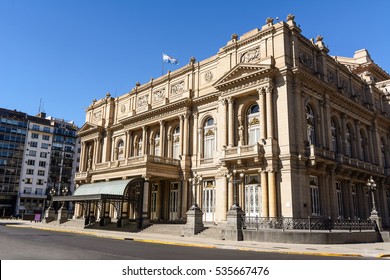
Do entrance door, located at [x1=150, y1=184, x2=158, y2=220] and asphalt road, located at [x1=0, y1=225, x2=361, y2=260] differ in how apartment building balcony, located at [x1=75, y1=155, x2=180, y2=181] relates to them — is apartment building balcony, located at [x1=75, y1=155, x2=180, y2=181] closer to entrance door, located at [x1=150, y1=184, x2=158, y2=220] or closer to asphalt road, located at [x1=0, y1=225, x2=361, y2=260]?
entrance door, located at [x1=150, y1=184, x2=158, y2=220]

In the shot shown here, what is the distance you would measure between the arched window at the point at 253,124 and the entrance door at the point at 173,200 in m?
11.1

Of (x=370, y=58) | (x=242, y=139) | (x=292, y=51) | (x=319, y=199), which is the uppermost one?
(x=370, y=58)

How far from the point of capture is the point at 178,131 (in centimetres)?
4122

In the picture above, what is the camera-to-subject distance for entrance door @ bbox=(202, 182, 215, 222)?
34875 mm

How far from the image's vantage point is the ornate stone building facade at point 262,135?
2988 cm

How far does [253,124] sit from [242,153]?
3.78 metres

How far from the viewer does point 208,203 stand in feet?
117

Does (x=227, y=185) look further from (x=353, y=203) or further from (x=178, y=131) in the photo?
(x=353, y=203)

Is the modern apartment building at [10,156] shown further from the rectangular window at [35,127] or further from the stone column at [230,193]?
the stone column at [230,193]

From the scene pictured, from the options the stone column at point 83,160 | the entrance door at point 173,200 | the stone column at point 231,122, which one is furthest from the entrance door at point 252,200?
the stone column at point 83,160

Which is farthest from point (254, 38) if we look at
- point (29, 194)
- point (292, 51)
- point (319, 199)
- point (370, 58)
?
point (29, 194)

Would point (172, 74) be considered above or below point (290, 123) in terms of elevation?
above

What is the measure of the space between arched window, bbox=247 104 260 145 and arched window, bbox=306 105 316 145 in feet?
15.5

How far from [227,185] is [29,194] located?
6937 cm
